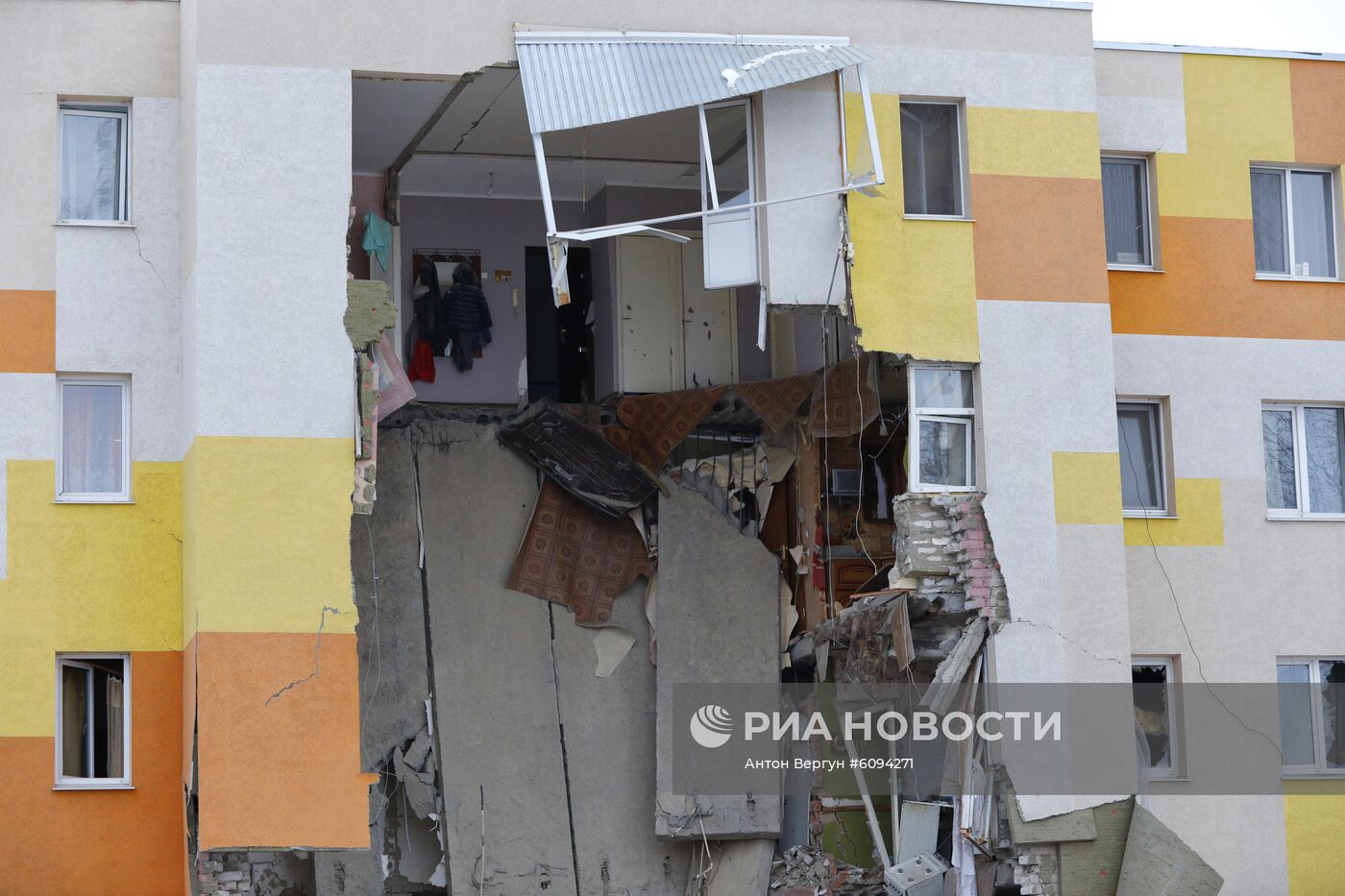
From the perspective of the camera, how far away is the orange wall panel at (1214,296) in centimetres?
1568

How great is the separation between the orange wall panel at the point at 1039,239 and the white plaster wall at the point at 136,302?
23.1 ft

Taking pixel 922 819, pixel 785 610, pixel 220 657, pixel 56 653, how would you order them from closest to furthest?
pixel 220 657 → pixel 56 653 → pixel 922 819 → pixel 785 610

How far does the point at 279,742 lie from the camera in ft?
41.6

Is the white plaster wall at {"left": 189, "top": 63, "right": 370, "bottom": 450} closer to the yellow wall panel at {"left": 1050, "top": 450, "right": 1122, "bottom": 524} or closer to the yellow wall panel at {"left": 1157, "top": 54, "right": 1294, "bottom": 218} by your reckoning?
the yellow wall panel at {"left": 1050, "top": 450, "right": 1122, "bottom": 524}

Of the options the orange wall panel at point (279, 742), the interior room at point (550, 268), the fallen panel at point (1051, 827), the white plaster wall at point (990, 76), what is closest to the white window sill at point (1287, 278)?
the white plaster wall at point (990, 76)

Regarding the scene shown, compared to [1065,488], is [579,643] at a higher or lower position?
lower

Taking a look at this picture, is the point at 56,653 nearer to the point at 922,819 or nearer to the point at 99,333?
Result: the point at 99,333

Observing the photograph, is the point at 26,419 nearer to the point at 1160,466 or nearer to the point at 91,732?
the point at 91,732

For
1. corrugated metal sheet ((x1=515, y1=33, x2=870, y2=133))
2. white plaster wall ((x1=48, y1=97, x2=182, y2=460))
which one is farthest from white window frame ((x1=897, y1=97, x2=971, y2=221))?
white plaster wall ((x1=48, y1=97, x2=182, y2=460))

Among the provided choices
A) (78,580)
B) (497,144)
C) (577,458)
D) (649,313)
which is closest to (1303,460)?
(649,313)

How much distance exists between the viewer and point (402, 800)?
15.2 meters

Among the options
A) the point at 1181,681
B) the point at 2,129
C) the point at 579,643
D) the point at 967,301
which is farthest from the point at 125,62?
the point at 1181,681

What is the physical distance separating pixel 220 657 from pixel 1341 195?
11413mm

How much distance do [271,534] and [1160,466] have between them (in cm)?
820
